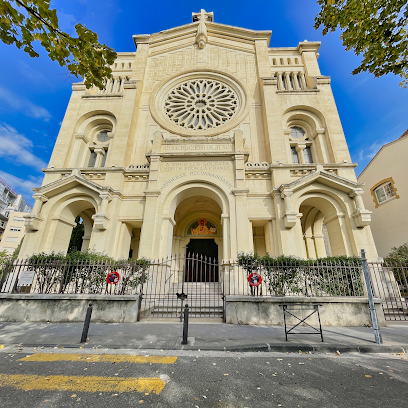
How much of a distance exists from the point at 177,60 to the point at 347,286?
2215cm

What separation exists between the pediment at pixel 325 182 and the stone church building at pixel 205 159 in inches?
2.4

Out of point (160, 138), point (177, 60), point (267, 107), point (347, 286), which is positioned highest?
point (177, 60)

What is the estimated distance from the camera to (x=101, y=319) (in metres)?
7.75

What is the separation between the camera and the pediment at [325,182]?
43.0 feet

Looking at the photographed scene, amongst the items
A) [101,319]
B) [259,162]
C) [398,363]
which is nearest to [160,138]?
[259,162]

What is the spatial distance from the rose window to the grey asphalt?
14.9 metres

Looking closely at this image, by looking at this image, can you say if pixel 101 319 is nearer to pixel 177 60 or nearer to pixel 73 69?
pixel 73 69

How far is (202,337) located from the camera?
19.1 feet

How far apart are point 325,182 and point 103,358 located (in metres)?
14.0

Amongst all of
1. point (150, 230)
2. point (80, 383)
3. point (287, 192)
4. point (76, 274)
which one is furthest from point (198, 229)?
point (80, 383)

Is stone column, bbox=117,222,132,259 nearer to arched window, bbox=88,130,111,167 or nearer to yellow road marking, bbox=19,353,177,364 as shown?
arched window, bbox=88,130,111,167

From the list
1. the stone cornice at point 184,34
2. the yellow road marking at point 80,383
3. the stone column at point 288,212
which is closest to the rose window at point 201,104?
the stone cornice at point 184,34

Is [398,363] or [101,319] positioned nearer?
[398,363]

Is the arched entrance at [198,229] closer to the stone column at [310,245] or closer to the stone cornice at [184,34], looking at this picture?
the stone column at [310,245]
